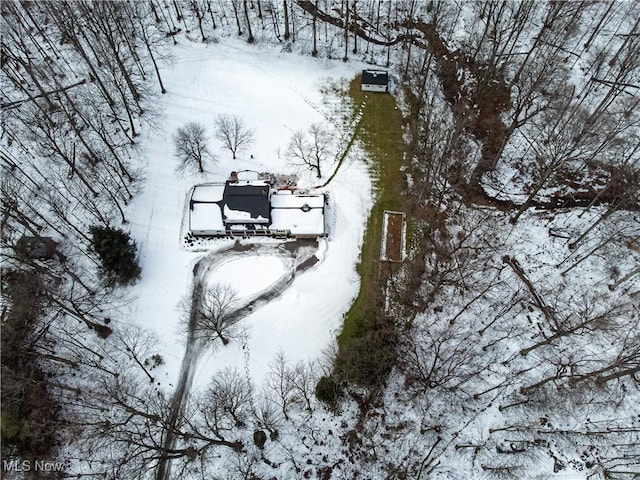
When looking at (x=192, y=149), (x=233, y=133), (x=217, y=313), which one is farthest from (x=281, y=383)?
(x=233, y=133)

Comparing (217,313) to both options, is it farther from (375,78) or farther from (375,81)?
(375,78)

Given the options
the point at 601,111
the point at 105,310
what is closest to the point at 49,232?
the point at 105,310

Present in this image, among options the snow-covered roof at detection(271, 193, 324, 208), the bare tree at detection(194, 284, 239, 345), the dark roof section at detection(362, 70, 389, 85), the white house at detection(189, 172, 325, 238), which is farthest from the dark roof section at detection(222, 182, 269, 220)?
the dark roof section at detection(362, 70, 389, 85)

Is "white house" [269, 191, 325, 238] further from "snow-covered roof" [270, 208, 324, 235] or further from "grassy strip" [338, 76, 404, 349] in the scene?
"grassy strip" [338, 76, 404, 349]

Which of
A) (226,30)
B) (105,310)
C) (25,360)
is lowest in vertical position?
(25,360)

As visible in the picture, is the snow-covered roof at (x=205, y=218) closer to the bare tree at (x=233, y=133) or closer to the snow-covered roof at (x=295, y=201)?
the snow-covered roof at (x=295, y=201)

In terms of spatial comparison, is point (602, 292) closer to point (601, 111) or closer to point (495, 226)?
point (495, 226)

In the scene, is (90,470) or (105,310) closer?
(90,470)
